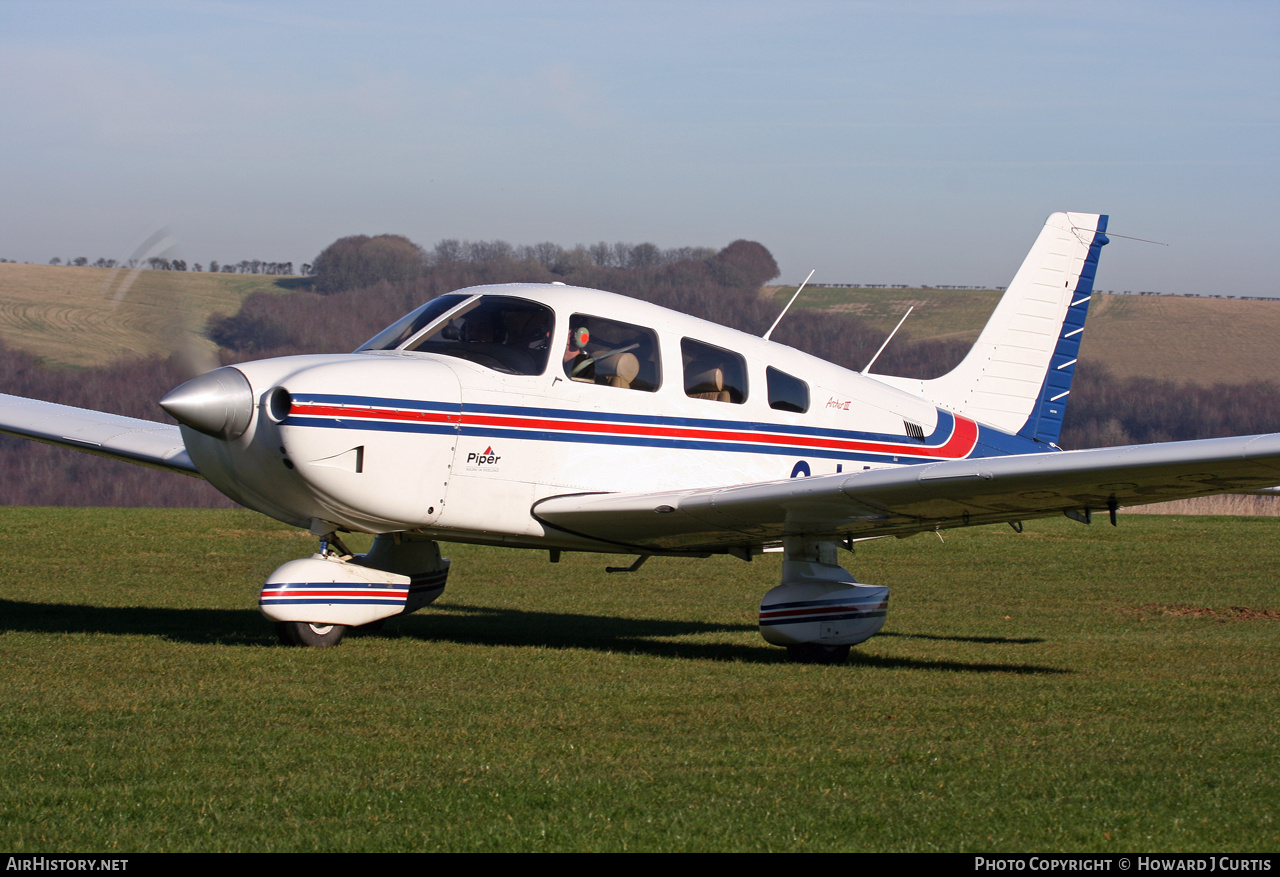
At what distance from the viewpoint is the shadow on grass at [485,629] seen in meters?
10.4

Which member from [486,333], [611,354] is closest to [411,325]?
[486,333]

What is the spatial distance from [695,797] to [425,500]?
4862mm

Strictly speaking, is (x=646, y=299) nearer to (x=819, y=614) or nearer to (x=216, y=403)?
(x=819, y=614)

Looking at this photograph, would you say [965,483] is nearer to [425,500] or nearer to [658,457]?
[658,457]

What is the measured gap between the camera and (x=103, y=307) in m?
26.4

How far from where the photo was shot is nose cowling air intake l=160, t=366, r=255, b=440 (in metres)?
8.80

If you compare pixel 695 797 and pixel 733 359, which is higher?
pixel 733 359

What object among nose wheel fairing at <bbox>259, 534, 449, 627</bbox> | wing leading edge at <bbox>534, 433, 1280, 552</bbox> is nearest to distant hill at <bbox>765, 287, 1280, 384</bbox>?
nose wheel fairing at <bbox>259, 534, 449, 627</bbox>

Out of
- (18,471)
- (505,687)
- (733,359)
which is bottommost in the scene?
(18,471)

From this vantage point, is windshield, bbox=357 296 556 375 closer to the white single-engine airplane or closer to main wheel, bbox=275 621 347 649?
the white single-engine airplane

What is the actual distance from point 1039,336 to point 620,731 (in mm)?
8782

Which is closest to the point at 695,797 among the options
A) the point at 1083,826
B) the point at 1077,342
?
the point at 1083,826

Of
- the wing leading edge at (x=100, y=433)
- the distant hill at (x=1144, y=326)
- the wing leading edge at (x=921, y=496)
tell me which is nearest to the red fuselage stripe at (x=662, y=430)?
the wing leading edge at (x=921, y=496)

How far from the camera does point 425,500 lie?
978cm
